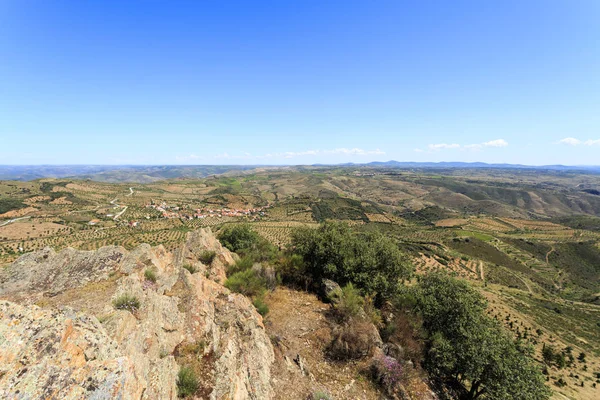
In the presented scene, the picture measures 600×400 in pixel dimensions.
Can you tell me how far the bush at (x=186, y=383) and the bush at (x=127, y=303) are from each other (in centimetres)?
341

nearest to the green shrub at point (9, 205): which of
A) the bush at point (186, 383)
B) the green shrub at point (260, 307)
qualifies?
the green shrub at point (260, 307)

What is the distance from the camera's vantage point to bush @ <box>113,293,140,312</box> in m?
10.0

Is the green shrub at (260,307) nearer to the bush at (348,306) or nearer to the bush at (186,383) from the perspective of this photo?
the bush at (348,306)

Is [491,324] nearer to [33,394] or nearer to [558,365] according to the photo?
[33,394]

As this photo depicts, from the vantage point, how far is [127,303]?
1012 centimetres

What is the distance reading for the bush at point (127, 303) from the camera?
32.8 feet

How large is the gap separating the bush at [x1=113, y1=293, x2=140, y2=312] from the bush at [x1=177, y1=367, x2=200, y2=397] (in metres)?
3.41

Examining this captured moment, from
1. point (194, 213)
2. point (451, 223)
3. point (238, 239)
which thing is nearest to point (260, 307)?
point (238, 239)

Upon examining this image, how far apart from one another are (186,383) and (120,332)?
2854 mm

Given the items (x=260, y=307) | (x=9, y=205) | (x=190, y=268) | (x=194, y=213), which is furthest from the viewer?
(x=194, y=213)

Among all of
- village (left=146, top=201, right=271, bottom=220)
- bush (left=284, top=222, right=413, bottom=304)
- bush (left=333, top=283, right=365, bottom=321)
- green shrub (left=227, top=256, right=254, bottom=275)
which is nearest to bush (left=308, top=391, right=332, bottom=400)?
bush (left=333, top=283, right=365, bottom=321)

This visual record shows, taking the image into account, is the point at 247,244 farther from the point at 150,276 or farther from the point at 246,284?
the point at 150,276

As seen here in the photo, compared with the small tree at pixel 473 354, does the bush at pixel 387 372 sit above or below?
above

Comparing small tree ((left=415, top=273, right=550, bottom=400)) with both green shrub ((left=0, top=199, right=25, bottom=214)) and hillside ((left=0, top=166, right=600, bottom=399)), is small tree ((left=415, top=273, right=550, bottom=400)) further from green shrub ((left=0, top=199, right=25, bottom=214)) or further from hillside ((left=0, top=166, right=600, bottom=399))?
green shrub ((left=0, top=199, right=25, bottom=214))
